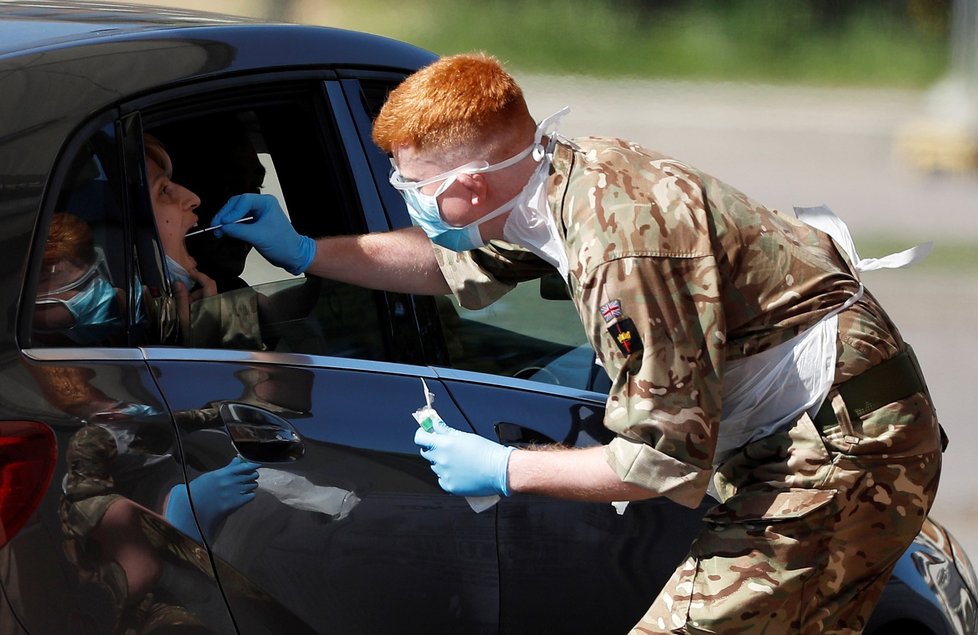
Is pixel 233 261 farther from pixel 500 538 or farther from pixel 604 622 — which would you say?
pixel 604 622

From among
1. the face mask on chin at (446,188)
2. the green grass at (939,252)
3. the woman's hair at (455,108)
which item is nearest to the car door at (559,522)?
the face mask on chin at (446,188)

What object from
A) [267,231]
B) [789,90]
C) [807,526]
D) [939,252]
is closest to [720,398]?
[807,526]

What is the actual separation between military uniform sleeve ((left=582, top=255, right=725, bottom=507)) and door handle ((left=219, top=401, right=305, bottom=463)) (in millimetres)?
512

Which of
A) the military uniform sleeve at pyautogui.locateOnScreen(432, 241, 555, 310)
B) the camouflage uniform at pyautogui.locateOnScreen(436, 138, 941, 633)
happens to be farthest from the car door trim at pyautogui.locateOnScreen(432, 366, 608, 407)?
the camouflage uniform at pyautogui.locateOnScreen(436, 138, 941, 633)

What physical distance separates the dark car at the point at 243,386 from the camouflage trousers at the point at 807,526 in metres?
0.32

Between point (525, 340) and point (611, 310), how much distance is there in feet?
2.67

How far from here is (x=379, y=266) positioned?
249 centimetres

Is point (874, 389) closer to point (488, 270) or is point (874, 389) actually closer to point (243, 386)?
point (488, 270)

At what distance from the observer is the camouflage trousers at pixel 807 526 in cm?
216

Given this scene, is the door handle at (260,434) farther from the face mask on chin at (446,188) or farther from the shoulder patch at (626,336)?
the shoulder patch at (626,336)

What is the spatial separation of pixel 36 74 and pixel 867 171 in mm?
10713

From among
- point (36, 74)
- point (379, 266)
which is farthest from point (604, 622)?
point (36, 74)

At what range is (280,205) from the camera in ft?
8.73

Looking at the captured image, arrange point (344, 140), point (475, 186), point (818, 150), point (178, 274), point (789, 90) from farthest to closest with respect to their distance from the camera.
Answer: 1. point (789, 90)
2. point (818, 150)
3. point (344, 140)
4. point (178, 274)
5. point (475, 186)
